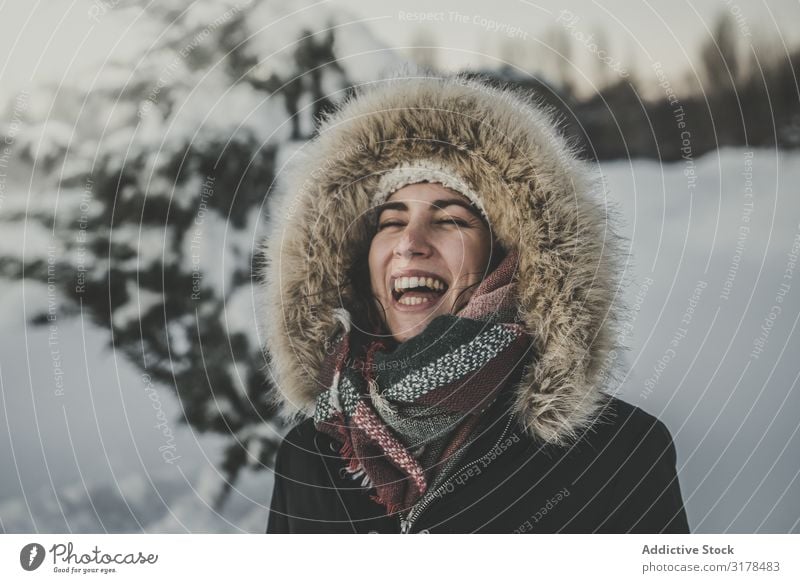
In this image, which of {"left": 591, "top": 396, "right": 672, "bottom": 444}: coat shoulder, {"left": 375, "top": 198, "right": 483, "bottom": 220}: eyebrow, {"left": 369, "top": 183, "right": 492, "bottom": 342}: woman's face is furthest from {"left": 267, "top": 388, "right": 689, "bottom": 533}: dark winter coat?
{"left": 375, "top": 198, "right": 483, "bottom": 220}: eyebrow

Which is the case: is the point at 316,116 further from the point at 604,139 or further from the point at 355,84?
the point at 604,139

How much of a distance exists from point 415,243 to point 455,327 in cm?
15

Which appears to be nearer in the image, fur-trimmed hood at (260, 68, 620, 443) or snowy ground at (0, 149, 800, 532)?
fur-trimmed hood at (260, 68, 620, 443)

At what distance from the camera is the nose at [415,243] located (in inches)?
48.7

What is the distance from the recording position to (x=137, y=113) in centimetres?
139

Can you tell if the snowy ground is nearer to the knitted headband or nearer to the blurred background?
the blurred background

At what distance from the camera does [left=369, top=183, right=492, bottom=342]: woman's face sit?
4.04ft

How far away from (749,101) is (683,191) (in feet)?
0.60

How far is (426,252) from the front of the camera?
48.8 inches

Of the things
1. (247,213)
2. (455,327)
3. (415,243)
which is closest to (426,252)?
(415,243)

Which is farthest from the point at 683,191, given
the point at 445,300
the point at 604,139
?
the point at 445,300

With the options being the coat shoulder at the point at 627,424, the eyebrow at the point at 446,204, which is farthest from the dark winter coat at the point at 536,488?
the eyebrow at the point at 446,204
